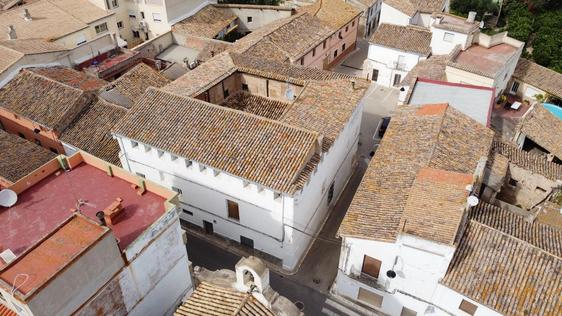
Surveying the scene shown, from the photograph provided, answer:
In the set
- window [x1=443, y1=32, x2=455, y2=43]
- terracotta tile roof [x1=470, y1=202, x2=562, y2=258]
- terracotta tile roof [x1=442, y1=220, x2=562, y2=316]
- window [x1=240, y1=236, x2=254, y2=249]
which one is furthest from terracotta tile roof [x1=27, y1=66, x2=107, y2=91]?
window [x1=443, y1=32, x2=455, y2=43]

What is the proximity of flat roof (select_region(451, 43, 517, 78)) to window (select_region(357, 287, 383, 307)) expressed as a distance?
23928 millimetres

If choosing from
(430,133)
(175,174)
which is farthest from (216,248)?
(430,133)

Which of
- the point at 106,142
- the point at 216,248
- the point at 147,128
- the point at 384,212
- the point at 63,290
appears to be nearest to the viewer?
the point at 63,290

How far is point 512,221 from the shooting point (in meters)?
26.3

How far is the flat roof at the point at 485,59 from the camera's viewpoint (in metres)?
40.0

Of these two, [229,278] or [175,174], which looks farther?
[175,174]

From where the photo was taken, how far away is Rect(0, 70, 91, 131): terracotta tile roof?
34.2 meters

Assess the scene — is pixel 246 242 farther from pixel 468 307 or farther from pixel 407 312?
pixel 468 307

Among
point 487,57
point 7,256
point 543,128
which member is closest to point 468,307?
point 7,256

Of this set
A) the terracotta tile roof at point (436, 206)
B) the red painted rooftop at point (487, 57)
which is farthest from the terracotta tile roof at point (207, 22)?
the terracotta tile roof at point (436, 206)

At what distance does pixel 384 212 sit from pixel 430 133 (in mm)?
8566

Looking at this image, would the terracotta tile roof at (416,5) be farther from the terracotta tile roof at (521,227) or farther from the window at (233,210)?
the window at (233,210)

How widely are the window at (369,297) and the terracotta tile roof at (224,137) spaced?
314 inches

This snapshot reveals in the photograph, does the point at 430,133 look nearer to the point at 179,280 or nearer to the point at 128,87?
the point at 179,280
